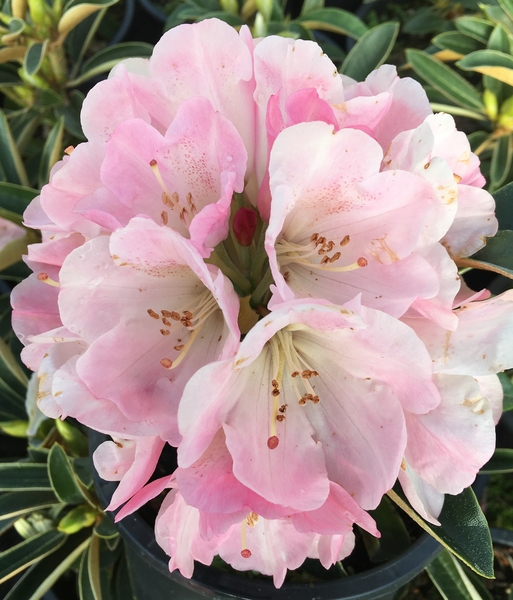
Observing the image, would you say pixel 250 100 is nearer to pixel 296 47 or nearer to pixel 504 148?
pixel 296 47

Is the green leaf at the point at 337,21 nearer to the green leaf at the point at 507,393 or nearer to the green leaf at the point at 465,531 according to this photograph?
the green leaf at the point at 507,393

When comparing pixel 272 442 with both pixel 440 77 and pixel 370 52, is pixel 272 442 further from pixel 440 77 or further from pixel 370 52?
pixel 440 77

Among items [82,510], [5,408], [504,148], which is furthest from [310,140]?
[504,148]

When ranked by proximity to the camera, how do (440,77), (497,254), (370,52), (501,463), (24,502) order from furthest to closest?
(440,77), (370,52), (24,502), (501,463), (497,254)

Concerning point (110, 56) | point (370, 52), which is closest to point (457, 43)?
point (370, 52)

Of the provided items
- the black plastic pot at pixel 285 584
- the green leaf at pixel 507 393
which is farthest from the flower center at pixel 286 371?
the green leaf at pixel 507 393
